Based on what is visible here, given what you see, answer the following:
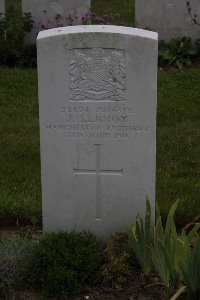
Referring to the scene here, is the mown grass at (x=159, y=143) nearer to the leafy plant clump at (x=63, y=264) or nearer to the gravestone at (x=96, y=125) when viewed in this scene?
the gravestone at (x=96, y=125)

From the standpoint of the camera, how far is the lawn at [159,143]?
226 inches

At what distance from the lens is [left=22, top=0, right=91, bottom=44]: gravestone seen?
398 inches

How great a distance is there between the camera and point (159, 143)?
7133 millimetres

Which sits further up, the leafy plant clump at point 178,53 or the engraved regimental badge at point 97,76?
the leafy plant clump at point 178,53

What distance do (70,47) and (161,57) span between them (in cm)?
560

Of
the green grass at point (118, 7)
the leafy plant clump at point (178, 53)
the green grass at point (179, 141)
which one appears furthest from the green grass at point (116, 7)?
the green grass at point (179, 141)

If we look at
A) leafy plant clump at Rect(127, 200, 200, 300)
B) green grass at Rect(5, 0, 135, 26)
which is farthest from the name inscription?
green grass at Rect(5, 0, 135, 26)

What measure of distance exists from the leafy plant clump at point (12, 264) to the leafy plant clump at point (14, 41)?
5489 millimetres

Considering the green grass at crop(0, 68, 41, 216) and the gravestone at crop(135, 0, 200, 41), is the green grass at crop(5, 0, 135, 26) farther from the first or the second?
the green grass at crop(0, 68, 41, 216)

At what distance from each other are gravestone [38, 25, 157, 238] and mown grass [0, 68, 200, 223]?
2.47 ft

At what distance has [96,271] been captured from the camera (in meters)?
4.58

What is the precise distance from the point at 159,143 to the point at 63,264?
9.56 feet

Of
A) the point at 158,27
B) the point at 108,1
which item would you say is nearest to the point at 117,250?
the point at 158,27

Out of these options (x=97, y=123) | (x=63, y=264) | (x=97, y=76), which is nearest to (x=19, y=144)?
(x=97, y=123)
